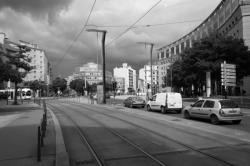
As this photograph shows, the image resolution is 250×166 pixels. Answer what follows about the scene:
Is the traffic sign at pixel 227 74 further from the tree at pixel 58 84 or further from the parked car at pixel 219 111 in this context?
the tree at pixel 58 84

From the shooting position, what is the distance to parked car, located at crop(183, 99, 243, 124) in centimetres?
1670

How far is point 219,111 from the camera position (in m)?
16.7

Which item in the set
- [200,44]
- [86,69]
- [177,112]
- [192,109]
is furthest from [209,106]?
[86,69]

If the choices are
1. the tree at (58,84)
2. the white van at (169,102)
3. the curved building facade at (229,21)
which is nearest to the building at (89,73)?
the tree at (58,84)

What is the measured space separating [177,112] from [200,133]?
44.0 ft

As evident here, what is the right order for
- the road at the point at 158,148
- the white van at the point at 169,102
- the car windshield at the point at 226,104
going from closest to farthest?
the road at the point at 158,148
the car windshield at the point at 226,104
the white van at the point at 169,102

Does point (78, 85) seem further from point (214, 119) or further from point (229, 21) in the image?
point (214, 119)

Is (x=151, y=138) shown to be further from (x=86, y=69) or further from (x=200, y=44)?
(x=86, y=69)

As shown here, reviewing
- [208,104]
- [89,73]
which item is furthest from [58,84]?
[208,104]

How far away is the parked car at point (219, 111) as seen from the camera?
16703 millimetres

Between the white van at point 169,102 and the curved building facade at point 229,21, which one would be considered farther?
the curved building facade at point 229,21

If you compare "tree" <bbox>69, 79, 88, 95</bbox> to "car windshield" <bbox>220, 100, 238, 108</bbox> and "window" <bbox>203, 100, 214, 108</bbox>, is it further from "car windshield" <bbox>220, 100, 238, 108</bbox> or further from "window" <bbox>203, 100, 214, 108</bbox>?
"car windshield" <bbox>220, 100, 238, 108</bbox>

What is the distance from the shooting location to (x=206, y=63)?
136 feet

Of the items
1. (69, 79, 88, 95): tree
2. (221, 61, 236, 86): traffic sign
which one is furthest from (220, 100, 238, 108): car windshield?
(69, 79, 88, 95): tree
